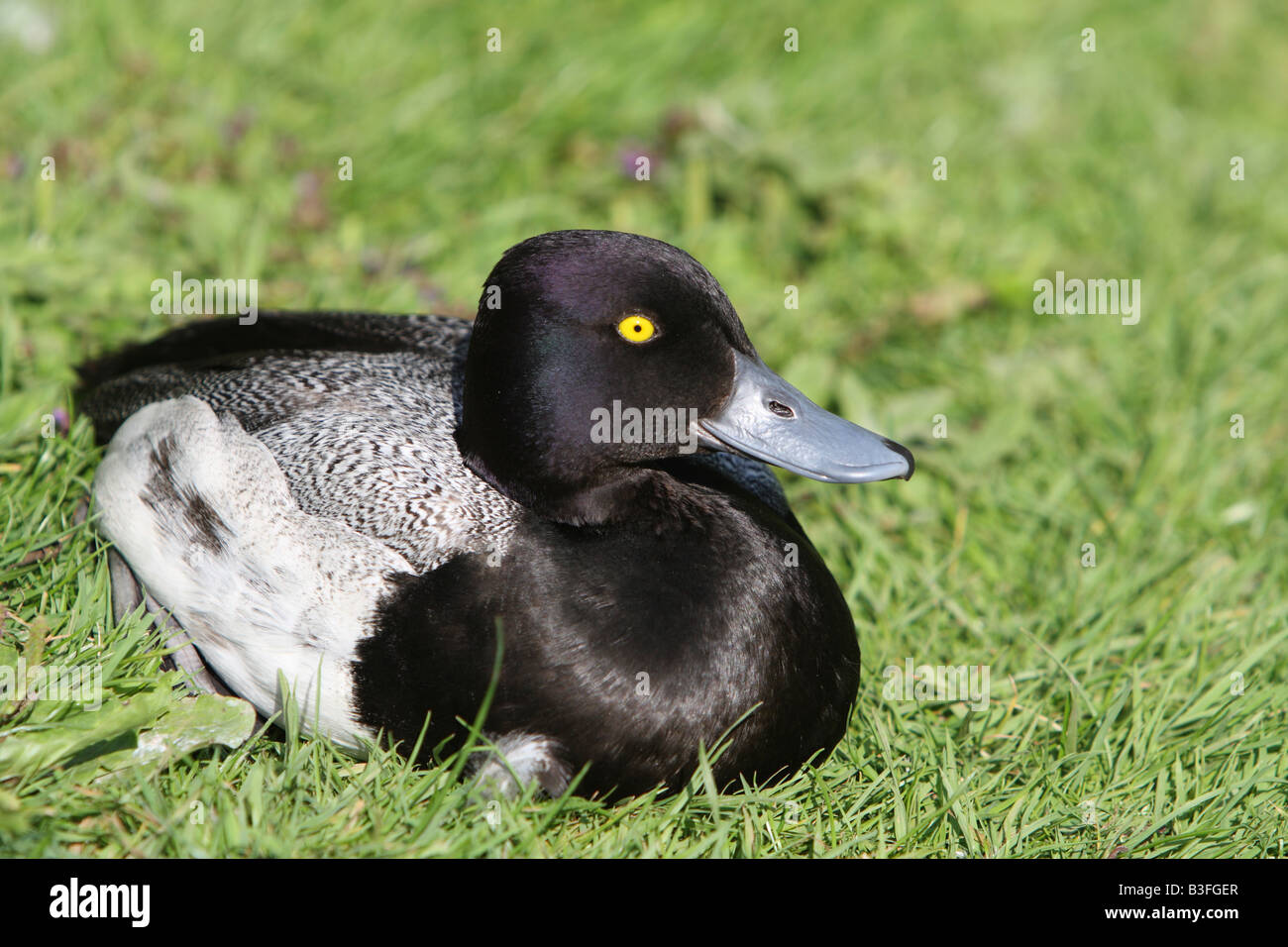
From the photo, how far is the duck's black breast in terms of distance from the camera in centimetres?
239

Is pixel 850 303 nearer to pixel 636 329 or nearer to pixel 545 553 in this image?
pixel 636 329

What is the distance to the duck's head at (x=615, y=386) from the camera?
8.21 ft

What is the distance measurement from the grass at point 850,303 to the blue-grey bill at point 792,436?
24.9 inches

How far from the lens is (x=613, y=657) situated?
2.40 meters

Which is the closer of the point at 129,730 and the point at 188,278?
the point at 129,730

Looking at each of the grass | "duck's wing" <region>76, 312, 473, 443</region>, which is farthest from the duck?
"duck's wing" <region>76, 312, 473, 443</region>

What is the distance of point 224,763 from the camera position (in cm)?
243

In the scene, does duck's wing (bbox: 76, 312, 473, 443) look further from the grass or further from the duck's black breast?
the duck's black breast

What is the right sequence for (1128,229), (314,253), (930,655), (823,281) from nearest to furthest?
(930,655)
(314,253)
(823,281)
(1128,229)

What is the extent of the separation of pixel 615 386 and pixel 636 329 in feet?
0.40
